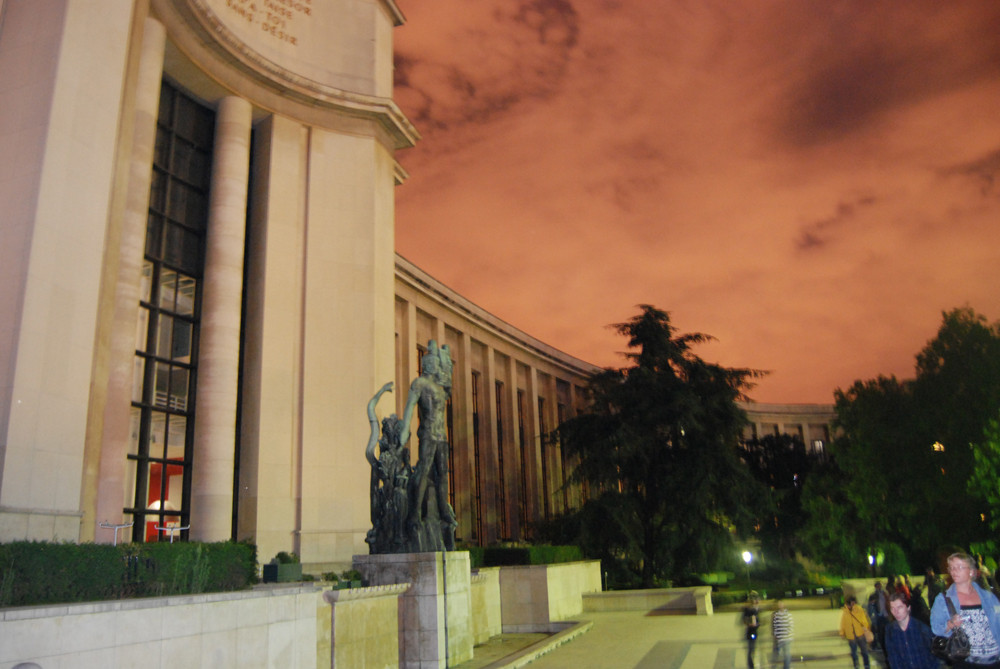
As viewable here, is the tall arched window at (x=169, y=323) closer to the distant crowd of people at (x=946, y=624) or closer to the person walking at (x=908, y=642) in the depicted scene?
the distant crowd of people at (x=946, y=624)

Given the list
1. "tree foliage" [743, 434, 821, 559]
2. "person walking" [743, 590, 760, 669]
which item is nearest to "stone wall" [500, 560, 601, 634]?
"person walking" [743, 590, 760, 669]

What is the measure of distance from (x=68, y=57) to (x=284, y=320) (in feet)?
34.1

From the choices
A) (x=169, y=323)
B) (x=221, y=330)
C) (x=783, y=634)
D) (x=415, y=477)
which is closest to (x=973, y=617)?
(x=783, y=634)

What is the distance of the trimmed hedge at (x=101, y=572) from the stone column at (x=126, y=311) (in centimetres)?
558

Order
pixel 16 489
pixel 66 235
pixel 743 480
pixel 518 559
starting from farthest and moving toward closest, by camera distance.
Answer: pixel 743 480
pixel 518 559
pixel 66 235
pixel 16 489

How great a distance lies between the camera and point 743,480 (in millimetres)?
32500

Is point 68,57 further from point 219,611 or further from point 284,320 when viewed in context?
point 219,611

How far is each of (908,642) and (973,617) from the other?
2016 millimetres

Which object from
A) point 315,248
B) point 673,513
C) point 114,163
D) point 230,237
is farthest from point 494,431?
point 114,163

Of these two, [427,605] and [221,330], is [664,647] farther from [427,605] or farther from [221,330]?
[221,330]

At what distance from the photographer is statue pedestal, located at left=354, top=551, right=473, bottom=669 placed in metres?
13.2

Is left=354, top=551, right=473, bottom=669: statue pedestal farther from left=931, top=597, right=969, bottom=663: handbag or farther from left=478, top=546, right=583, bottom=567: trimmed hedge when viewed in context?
left=478, top=546, right=583, bottom=567: trimmed hedge

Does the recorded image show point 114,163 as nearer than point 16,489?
No

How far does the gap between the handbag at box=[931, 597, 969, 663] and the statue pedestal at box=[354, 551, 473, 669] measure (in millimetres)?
9364
